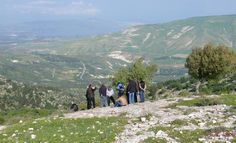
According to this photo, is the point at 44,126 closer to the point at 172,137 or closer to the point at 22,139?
the point at 22,139

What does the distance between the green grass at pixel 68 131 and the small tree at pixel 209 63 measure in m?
43.3

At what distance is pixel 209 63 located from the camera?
72.1 metres

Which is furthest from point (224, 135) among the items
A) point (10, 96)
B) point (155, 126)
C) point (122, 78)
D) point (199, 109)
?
point (10, 96)

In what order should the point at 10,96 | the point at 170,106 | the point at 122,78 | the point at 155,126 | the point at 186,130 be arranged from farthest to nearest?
the point at 10,96, the point at 122,78, the point at 170,106, the point at 155,126, the point at 186,130

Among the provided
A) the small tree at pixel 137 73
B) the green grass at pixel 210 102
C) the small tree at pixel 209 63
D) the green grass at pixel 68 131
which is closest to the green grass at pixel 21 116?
the green grass at pixel 68 131

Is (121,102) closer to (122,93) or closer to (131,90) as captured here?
(131,90)

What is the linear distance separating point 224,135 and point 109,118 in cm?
1042

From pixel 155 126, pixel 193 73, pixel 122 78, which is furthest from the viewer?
pixel 122 78

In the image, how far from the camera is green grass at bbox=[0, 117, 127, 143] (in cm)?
2420

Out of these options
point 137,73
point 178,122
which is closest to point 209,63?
point 137,73

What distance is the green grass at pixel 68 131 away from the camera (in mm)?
24203

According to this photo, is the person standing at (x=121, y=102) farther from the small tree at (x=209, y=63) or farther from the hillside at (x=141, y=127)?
the small tree at (x=209, y=63)

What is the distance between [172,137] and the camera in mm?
23641

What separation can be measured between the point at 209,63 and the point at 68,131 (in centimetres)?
4906
